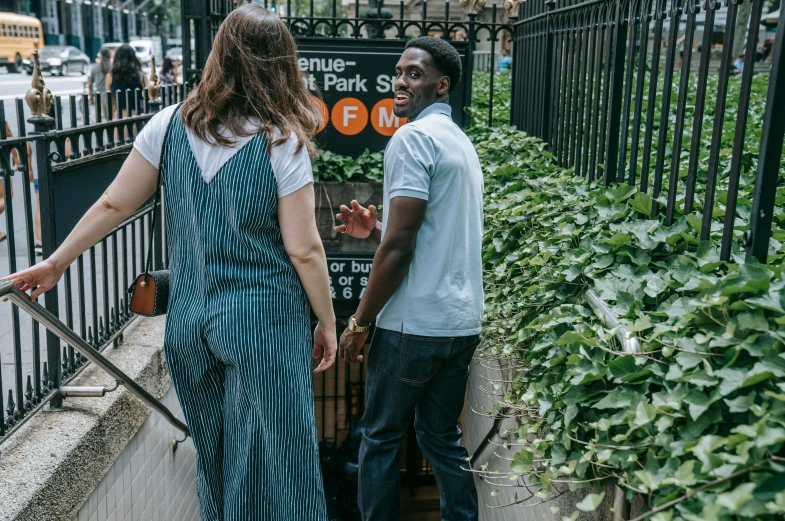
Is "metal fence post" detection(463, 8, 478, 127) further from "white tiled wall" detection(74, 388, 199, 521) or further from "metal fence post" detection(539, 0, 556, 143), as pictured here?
"white tiled wall" detection(74, 388, 199, 521)

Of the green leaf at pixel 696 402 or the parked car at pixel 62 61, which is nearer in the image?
the green leaf at pixel 696 402

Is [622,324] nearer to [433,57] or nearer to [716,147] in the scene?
[716,147]

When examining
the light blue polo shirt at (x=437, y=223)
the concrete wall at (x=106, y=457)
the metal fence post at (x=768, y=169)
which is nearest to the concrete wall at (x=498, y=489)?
the light blue polo shirt at (x=437, y=223)

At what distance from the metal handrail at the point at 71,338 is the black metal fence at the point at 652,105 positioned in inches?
86.6

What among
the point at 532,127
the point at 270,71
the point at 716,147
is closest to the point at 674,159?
the point at 716,147

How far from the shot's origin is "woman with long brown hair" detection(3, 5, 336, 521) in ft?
8.14

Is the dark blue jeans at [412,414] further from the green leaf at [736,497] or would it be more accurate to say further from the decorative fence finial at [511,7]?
the decorative fence finial at [511,7]

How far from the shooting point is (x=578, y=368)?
2.14 meters

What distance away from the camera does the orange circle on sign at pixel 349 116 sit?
627 centimetres

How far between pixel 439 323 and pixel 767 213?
1213 mm

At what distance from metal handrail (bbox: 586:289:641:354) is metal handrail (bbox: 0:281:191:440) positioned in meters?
1.75

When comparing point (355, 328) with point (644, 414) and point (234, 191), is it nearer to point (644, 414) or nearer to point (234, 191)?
point (234, 191)

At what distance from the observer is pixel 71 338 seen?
132 inches

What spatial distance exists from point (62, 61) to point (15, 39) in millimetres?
3676
